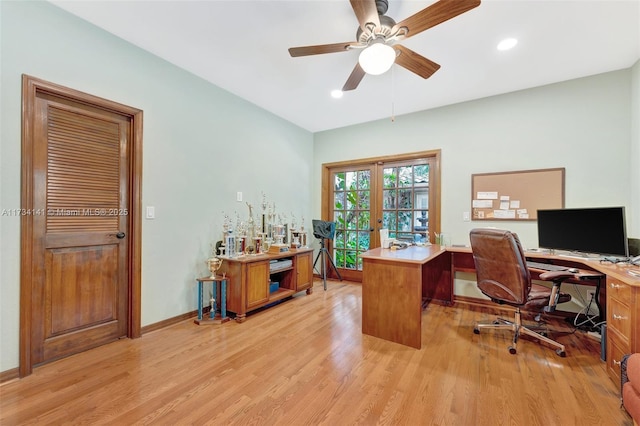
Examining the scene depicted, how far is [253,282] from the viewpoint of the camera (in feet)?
9.71

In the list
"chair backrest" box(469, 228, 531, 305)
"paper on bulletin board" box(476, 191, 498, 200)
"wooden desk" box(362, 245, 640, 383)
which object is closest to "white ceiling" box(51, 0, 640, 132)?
"paper on bulletin board" box(476, 191, 498, 200)

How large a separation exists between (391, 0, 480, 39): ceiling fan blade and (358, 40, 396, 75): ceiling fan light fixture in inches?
5.6

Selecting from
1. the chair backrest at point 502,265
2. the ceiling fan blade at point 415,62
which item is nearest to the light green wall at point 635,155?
the chair backrest at point 502,265

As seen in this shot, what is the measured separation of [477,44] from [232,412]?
3410mm

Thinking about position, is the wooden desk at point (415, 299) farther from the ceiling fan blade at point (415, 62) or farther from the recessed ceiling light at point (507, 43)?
the recessed ceiling light at point (507, 43)

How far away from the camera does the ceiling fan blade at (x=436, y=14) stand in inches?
61.7

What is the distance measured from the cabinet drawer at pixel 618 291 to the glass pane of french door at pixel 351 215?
2.83m

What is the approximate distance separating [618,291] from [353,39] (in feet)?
9.15

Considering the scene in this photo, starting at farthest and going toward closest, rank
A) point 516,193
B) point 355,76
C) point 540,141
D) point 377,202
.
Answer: point 377,202 → point 516,193 → point 540,141 → point 355,76

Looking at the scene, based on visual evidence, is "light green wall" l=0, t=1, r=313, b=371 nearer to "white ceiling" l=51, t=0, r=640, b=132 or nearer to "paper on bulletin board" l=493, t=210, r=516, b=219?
"white ceiling" l=51, t=0, r=640, b=132

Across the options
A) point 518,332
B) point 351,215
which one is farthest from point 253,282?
point 518,332

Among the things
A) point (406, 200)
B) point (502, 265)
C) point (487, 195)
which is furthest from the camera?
point (406, 200)

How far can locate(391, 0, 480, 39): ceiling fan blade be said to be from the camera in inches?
61.7

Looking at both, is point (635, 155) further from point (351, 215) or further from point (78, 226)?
point (78, 226)
